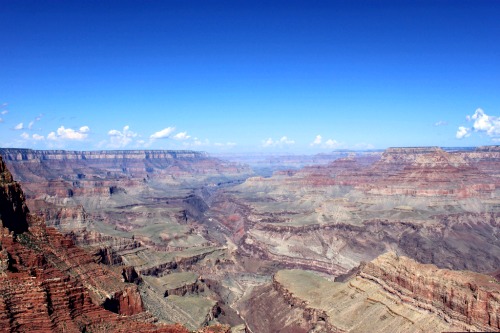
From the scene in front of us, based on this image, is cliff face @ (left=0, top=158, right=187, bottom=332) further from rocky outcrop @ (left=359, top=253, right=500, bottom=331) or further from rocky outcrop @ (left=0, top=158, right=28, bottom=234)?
rocky outcrop @ (left=359, top=253, right=500, bottom=331)

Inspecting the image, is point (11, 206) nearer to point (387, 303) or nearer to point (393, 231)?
point (387, 303)

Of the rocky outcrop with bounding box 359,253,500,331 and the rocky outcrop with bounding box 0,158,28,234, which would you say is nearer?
the rocky outcrop with bounding box 359,253,500,331

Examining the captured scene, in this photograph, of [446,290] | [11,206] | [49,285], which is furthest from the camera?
[446,290]

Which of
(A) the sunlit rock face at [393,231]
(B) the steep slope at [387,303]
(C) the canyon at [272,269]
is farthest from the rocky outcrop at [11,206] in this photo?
(A) the sunlit rock face at [393,231]

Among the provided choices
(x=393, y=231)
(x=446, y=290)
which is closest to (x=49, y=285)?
(x=446, y=290)

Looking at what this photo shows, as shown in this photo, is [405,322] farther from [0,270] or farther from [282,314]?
[0,270]

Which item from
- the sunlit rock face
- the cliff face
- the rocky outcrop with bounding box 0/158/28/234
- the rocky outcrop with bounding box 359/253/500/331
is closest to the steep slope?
the rocky outcrop with bounding box 359/253/500/331

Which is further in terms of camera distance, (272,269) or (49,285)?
(272,269)

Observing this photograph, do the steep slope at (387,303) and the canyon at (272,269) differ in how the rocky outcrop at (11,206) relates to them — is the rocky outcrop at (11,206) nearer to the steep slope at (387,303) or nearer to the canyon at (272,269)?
the canyon at (272,269)

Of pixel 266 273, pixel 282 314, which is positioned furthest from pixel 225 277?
pixel 282 314
